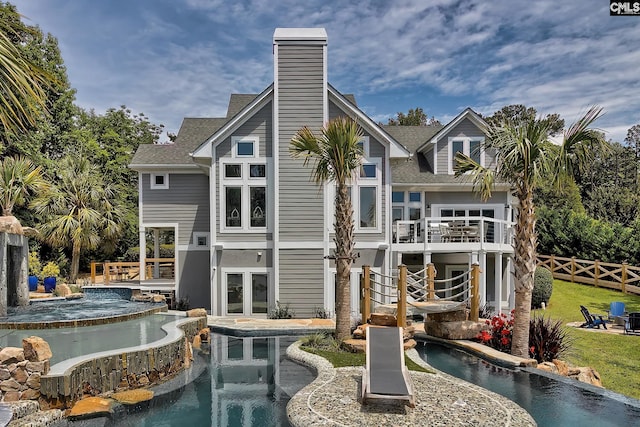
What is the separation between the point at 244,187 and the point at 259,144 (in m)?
1.70

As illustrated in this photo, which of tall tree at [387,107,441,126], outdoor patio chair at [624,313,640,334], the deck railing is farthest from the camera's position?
tall tree at [387,107,441,126]

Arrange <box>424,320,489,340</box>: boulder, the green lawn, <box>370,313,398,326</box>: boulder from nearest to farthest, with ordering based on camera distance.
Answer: the green lawn < <box>370,313,398,326</box>: boulder < <box>424,320,489,340</box>: boulder

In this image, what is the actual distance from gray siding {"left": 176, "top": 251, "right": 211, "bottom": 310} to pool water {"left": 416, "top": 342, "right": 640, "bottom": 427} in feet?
35.1

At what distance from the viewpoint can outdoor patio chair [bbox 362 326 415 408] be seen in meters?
6.79

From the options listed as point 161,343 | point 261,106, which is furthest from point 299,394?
point 261,106

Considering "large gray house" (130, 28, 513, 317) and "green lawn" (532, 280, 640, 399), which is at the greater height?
"large gray house" (130, 28, 513, 317)

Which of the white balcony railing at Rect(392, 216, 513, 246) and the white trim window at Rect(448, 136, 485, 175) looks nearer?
the white balcony railing at Rect(392, 216, 513, 246)

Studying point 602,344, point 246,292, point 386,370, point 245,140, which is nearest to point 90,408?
point 386,370

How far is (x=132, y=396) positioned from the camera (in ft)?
26.1

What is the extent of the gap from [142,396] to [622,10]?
12.7 meters

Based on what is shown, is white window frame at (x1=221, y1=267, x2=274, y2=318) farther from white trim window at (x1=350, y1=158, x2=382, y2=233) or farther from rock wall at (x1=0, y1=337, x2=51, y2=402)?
rock wall at (x1=0, y1=337, x2=51, y2=402)

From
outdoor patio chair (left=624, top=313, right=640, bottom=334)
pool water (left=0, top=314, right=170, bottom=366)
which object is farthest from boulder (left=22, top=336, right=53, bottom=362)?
outdoor patio chair (left=624, top=313, right=640, bottom=334)

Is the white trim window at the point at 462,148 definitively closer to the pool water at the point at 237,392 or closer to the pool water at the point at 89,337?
the pool water at the point at 237,392

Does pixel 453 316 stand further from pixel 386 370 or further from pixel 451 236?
pixel 451 236
